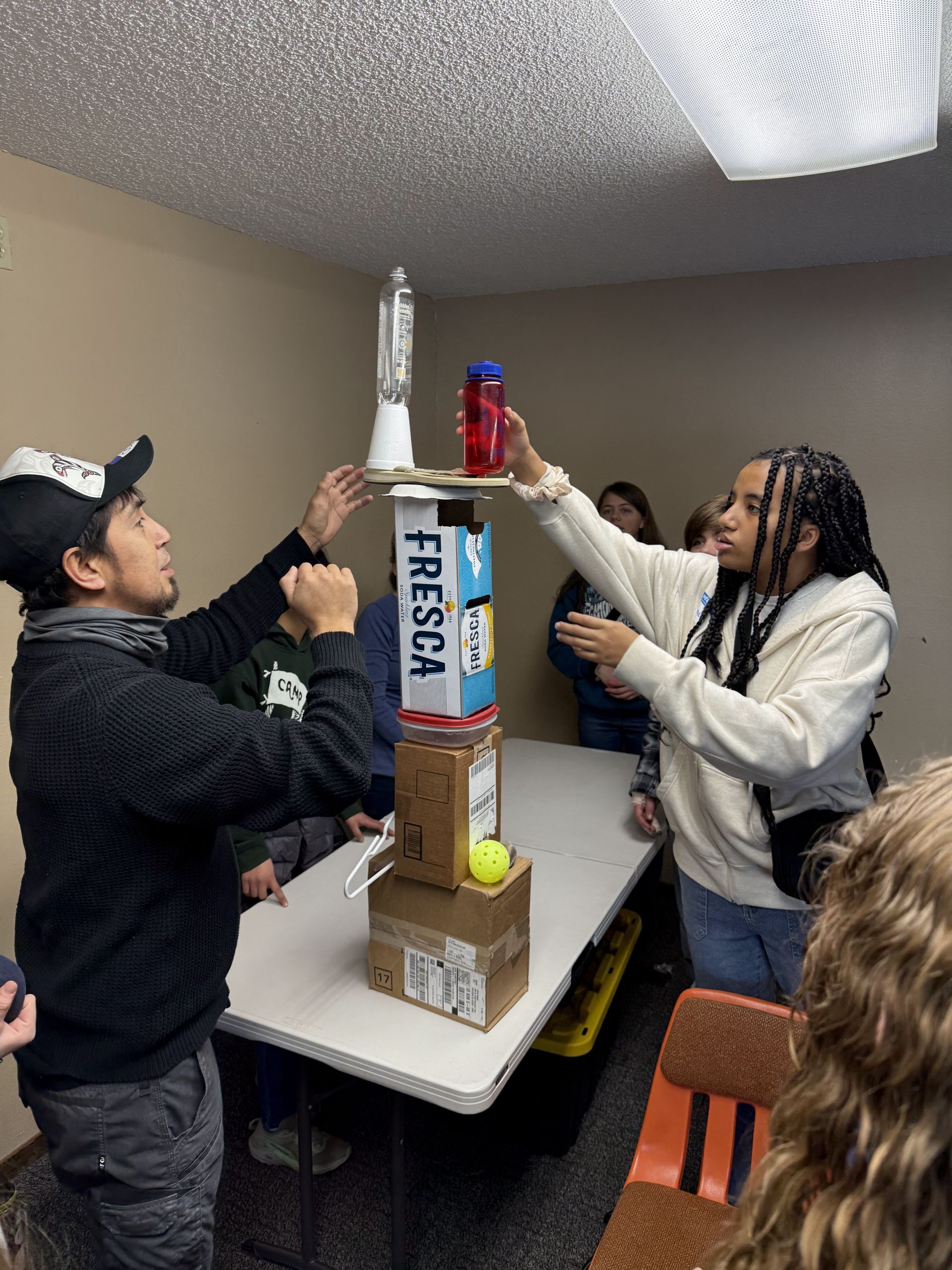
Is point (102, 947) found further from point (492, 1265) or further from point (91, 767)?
point (492, 1265)

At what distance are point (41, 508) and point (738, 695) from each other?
1209 mm

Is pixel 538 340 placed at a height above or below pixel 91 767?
above

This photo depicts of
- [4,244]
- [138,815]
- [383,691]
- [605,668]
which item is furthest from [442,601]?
[605,668]

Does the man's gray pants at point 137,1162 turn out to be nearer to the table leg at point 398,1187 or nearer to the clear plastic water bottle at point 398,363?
the table leg at point 398,1187

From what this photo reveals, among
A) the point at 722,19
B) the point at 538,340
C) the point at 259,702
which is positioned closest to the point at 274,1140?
the point at 259,702

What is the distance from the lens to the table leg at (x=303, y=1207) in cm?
165

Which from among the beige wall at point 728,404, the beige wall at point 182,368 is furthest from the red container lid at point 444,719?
the beige wall at point 728,404

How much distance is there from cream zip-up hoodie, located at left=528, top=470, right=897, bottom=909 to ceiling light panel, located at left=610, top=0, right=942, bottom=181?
0.81 m

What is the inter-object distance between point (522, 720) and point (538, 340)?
1.82m

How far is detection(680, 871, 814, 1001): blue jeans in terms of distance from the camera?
168 centimetres

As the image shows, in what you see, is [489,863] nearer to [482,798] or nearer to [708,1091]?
[482,798]

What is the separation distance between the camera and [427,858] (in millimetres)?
1443

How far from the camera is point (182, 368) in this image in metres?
2.50

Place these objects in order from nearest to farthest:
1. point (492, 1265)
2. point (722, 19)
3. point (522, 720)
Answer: point (722, 19)
point (492, 1265)
point (522, 720)
